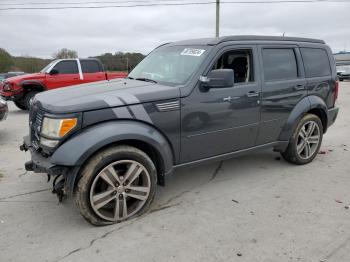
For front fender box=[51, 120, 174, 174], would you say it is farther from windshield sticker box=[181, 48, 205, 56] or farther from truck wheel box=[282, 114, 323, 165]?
truck wheel box=[282, 114, 323, 165]

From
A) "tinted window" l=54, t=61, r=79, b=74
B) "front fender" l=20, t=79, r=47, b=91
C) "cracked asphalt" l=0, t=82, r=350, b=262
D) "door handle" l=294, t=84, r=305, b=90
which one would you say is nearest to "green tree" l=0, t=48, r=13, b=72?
"tinted window" l=54, t=61, r=79, b=74

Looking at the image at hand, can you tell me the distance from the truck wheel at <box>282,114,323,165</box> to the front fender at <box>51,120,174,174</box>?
2414mm

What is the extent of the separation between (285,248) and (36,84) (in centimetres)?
1019

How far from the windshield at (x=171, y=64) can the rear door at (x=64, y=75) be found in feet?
25.0

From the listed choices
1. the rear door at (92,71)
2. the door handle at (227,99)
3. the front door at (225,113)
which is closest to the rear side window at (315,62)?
the front door at (225,113)

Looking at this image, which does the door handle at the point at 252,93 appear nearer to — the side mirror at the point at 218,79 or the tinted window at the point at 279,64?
the tinted window at the point at 279,64

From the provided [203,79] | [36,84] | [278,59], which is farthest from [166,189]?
[36,84]

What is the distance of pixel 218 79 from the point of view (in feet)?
11.7

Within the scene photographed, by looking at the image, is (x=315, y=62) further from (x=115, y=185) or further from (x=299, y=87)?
(x=115, y=185)

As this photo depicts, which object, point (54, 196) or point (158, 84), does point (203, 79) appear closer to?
point (158, 84)

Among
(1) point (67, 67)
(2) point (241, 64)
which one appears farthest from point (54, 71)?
(2) point (241, 64)

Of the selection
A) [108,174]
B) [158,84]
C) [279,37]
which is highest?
[279,37]

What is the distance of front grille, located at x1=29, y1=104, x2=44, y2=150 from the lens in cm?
330

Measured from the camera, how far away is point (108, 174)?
10.4 feet
